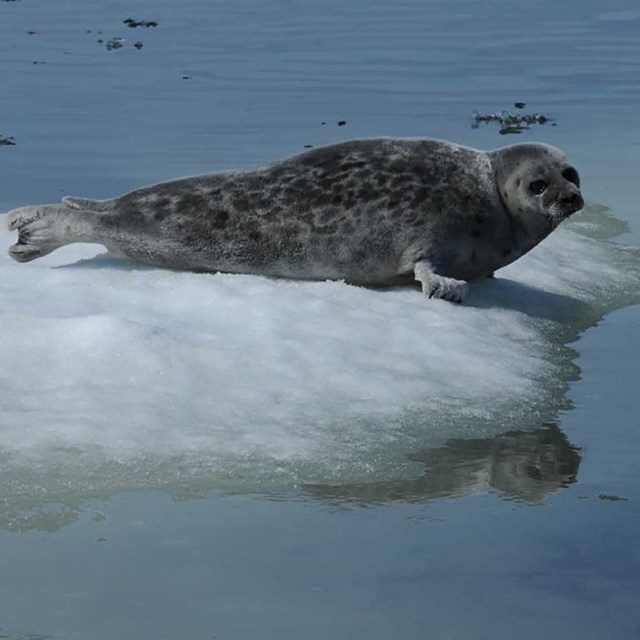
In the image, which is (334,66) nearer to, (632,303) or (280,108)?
(280,108)

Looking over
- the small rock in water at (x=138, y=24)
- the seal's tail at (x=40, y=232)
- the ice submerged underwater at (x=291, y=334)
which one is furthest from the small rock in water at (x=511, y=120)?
the small rock in water at (x=138, y=24)

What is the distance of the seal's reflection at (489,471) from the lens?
4.97 metres

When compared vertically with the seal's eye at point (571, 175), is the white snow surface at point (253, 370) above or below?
→ below

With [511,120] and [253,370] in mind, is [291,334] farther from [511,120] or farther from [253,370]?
[511,120]

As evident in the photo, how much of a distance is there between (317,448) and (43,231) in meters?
2.63

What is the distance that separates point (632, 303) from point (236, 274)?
5.28 feet

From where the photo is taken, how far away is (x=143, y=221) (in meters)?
7.46

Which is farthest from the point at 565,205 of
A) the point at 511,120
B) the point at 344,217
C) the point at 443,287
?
the point at 511,120

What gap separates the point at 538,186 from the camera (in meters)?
7.45

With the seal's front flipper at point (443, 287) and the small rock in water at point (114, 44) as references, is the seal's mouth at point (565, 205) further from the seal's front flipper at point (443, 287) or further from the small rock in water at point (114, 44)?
the small rock in water at point (114, 44)

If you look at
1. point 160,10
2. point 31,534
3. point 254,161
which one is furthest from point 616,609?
point 160,10

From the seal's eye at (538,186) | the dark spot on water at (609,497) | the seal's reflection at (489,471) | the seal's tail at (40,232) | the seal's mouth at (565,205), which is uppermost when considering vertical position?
the seal's eye at (538,186)

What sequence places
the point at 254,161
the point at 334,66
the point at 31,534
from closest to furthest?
the point at 31,534 → the point at 254,161 → the point at 334,66

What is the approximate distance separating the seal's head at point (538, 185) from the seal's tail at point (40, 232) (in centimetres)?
174
